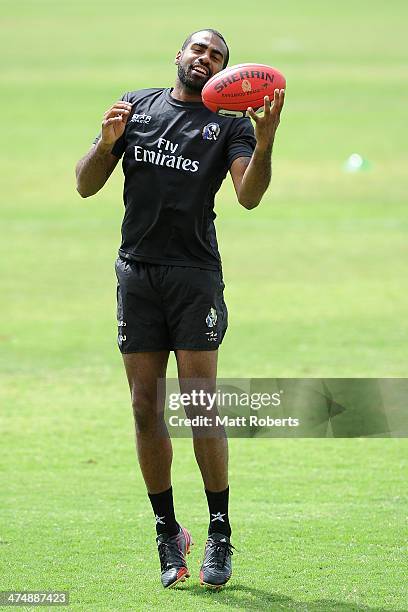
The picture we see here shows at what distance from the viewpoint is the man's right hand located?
19.6 ft

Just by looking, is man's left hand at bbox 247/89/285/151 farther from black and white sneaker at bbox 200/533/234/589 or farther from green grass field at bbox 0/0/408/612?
green grass field at bbox 0/0/408/612

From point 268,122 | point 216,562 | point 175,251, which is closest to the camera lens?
point 268,122

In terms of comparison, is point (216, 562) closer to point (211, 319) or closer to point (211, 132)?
point (211, 319)

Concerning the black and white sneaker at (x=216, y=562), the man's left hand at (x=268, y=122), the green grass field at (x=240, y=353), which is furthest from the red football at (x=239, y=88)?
the green grass field at (x=240, y=353)

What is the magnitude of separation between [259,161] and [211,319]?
840 millimetres

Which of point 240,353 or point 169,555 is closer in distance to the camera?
point 169,555

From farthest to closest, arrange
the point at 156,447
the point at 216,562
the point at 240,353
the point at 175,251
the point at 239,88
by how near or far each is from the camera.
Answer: the point at 240,353
the point at 156,447
the point at 175,251
the point at 216,562
the point at 239,88

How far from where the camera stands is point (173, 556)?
604cm

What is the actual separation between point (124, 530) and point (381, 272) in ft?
34.8

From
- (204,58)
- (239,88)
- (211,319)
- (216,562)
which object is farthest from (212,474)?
(204,58)

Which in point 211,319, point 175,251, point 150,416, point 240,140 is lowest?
point 150,416

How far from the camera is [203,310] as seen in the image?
603cm

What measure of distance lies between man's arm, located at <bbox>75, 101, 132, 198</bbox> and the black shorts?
44 centimetres

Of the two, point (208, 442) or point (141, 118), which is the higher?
point (141, 118)
